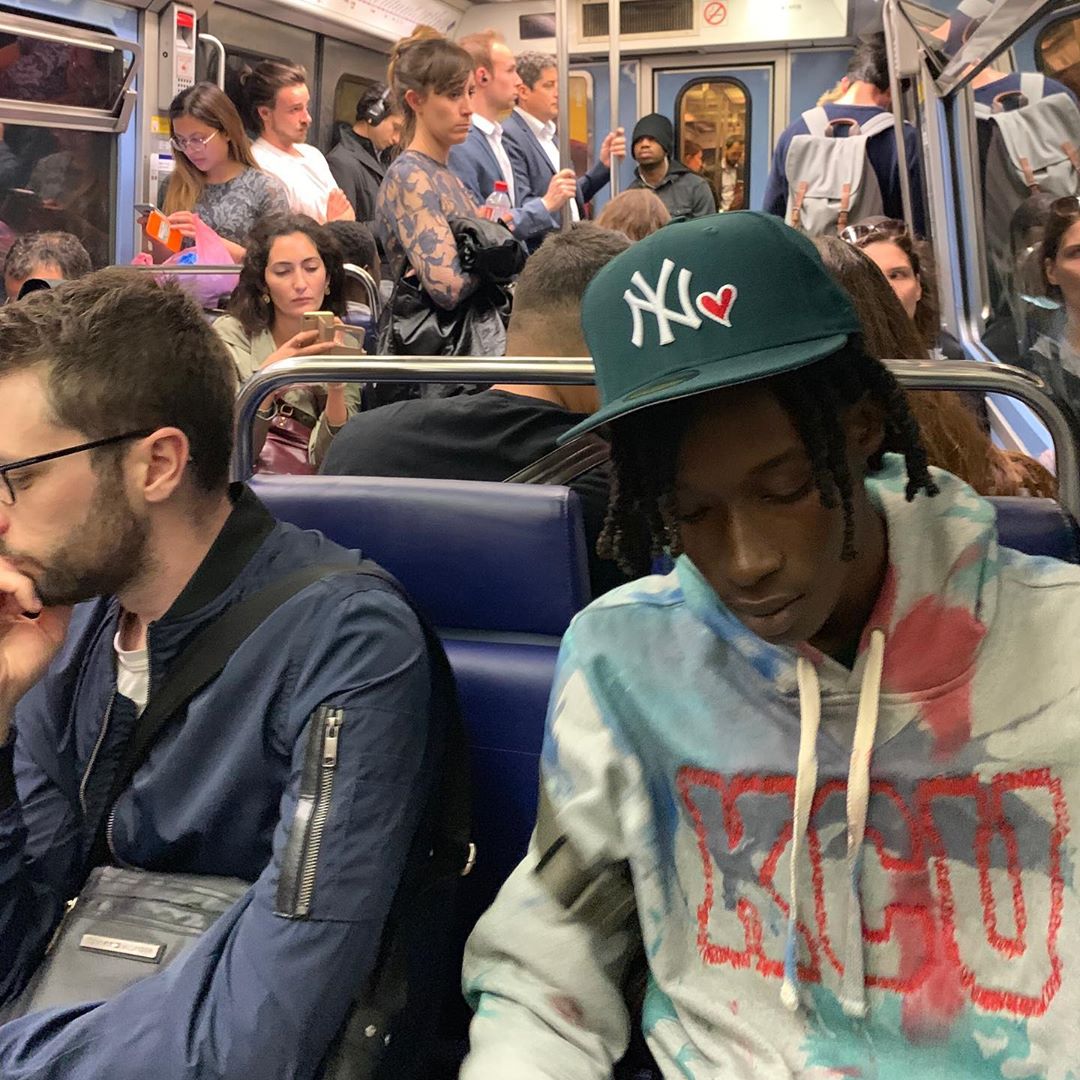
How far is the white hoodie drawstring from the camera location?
1204 mm

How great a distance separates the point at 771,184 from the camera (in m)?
6.14

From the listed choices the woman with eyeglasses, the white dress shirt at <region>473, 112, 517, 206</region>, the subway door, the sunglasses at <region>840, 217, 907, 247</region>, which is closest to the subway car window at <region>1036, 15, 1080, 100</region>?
the sunglasses at <region>840, 217, 907, 247</region>

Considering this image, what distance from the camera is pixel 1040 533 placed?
62.0 inches

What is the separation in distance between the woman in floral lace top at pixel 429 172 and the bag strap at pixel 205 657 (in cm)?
257

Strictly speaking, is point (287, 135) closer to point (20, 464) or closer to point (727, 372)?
point (20, 464)

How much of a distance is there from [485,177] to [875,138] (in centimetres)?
232

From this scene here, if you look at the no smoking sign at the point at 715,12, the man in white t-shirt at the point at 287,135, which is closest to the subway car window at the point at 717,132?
the no smoking sign at the point at 715,12

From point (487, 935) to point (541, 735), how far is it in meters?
0.38

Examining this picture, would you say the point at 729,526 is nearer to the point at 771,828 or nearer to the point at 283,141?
the point at 771,828

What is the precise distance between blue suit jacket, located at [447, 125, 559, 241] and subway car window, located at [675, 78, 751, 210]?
7.23m

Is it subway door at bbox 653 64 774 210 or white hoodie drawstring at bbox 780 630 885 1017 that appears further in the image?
subway door at bbox 653 64 774 210

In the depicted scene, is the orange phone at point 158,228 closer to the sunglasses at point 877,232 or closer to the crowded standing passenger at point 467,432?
the crowded standing passenger at point 467,432

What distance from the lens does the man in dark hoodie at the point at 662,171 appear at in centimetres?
865

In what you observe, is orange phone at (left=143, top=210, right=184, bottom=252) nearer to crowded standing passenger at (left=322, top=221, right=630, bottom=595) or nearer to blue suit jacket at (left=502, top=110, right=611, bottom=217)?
blue suit jacket at (left=502, top=110, right=611, bottom=217)
